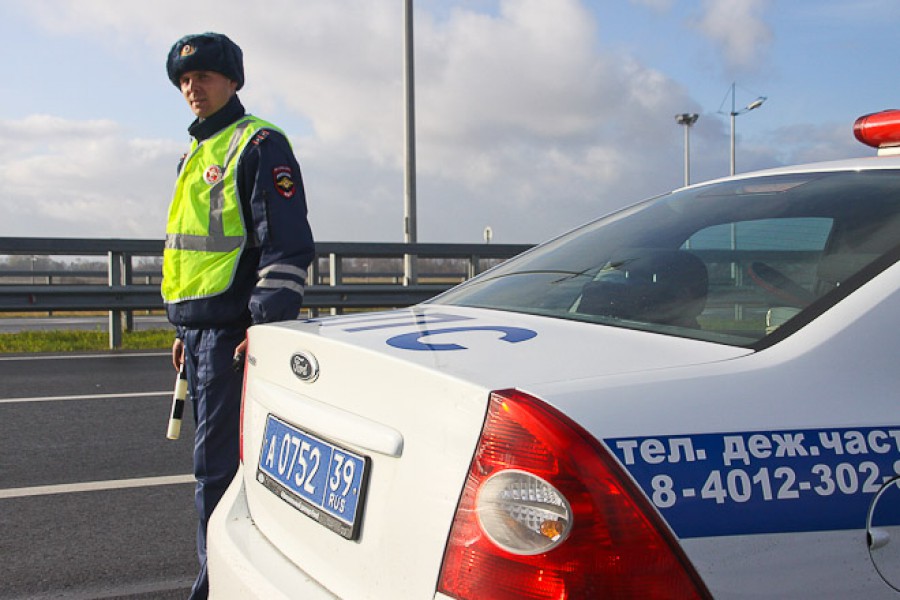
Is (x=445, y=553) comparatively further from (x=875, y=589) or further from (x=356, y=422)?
(x=875, y=589)

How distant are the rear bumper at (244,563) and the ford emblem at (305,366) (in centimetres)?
39

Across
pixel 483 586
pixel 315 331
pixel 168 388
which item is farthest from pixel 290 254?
pixel 168 388

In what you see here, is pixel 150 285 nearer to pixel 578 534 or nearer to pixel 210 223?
pixel 210 223

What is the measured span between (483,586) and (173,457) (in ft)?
12.1

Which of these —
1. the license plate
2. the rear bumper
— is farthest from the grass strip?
the license plate

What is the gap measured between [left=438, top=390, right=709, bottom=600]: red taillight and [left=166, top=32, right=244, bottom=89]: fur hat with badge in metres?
1.96

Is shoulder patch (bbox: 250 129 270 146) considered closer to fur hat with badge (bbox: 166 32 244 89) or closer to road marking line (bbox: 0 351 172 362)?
fur hat with badge (bbox: 166 32 244 89)

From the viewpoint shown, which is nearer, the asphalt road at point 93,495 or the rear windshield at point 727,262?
the rear windshield at point 727,262

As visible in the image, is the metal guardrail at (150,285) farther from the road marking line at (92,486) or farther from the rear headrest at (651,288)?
the rear headrest at (651,288)

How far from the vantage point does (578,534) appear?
117 cm

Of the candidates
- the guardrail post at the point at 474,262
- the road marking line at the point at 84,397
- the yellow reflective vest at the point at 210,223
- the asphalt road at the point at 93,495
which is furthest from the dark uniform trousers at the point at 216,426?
the guardrail post at the point at 474,262

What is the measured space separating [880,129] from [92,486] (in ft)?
12.0

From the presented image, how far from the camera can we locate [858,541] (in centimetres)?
123

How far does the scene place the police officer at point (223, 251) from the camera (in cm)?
257
